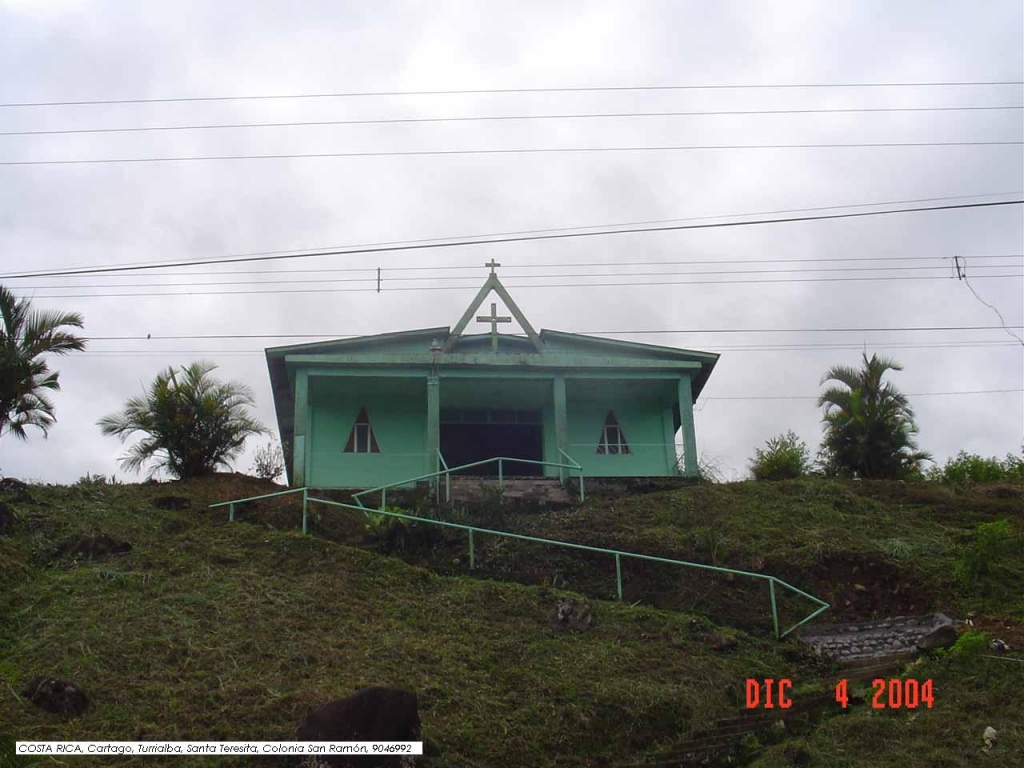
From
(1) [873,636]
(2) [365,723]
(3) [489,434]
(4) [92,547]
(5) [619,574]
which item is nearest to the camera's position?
(2) [365,723]

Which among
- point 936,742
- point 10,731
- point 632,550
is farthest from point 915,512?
point 10,731

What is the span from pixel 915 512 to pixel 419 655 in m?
11.5

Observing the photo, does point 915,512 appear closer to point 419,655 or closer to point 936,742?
point 936,742

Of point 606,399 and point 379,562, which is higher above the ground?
point 606,399

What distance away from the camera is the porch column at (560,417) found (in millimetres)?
23500

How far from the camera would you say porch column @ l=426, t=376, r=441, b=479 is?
22859 millimetres

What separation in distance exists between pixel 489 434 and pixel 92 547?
1116cm

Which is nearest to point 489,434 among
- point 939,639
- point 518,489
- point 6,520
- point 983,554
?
point 518,489

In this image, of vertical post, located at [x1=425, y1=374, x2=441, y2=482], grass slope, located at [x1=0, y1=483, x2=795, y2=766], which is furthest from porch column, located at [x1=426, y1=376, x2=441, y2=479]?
grass slope, located at [x1=0, y1=483, x2=795, y2=766]

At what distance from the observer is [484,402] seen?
2597 centimetres

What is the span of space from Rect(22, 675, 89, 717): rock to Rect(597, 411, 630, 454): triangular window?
1514 cm

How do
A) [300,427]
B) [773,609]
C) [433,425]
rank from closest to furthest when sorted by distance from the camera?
1. [773,609]
2. [300,427]
3. [433,425]

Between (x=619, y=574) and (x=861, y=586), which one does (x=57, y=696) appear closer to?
(x=619, y=574)

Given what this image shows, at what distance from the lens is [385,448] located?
25094 millimetres
